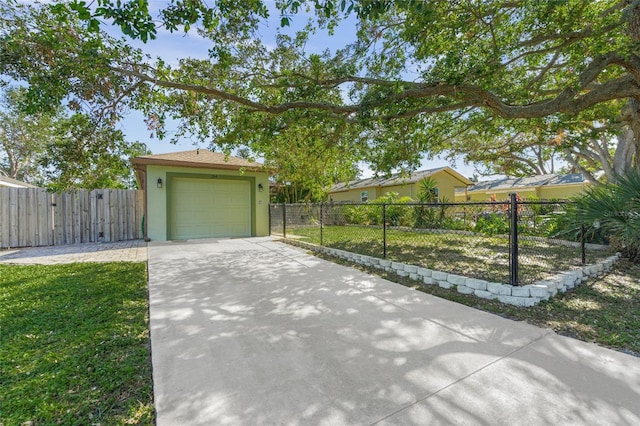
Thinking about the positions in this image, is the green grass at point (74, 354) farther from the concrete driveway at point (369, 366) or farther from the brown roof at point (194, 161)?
the brown roof at point (194, 161)

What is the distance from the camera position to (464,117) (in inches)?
364

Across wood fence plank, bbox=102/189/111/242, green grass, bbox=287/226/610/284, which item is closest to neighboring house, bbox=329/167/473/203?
green grass, bbox=287/226/610/284

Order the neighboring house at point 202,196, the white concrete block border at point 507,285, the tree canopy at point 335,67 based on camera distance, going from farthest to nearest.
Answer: the neighboring house at point 202,196 → the tree canopy at point 335,67 → the white concrete block border at point 507,285

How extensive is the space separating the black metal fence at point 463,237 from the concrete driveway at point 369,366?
1.53 meters

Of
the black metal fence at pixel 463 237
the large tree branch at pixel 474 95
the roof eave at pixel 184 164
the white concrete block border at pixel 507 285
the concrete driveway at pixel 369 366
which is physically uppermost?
the large tree branch at pixel 474 95

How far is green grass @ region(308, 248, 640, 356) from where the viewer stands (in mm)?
2785

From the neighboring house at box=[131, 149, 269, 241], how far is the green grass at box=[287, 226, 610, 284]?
7.90ft

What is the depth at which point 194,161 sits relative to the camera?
32.4ft

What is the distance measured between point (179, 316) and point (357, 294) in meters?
2.29

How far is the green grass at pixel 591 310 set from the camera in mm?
2785

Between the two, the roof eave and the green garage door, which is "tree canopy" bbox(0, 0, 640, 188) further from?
the green garage door

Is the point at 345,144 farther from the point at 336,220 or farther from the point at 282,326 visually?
the point at 282,326

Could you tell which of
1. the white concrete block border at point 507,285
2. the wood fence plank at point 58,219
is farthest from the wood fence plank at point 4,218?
the white concrete block border at point 507,285

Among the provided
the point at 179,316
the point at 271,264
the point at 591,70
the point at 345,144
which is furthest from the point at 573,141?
the point at 179,316
